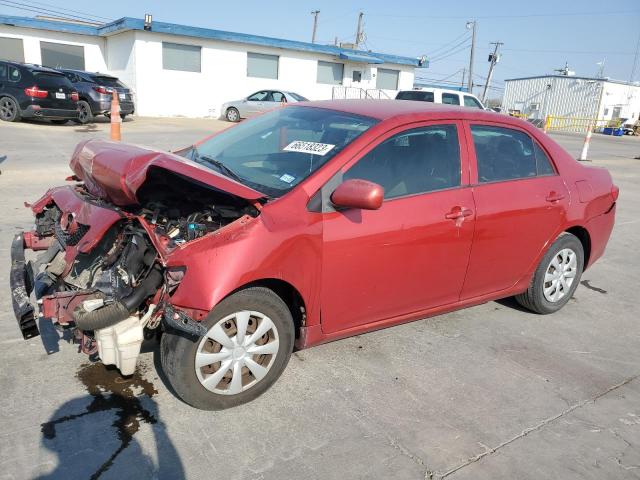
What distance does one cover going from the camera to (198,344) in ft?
9.40

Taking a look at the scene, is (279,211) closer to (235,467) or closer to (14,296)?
(235,467)

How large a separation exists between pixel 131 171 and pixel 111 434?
1387 mm

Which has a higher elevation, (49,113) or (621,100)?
(621,100)

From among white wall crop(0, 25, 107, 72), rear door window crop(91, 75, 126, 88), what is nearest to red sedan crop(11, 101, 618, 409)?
rear door window crop(91, 75, 126, 88)

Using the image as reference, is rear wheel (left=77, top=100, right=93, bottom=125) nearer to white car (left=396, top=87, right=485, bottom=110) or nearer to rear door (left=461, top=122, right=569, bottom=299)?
white car (left=396, top=87, right=485, bottom=110)

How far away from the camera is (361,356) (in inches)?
149

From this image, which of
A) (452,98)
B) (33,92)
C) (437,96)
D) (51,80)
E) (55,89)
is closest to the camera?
(33,92)

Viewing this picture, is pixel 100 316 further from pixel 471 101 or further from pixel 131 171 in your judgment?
pixel 471 101

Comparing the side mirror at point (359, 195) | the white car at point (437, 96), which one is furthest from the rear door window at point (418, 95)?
the side mirror at point (359, 195)

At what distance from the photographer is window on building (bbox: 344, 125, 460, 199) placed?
338 cm

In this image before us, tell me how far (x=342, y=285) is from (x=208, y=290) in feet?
2.87

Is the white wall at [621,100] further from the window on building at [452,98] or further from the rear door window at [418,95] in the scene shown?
the rear door window at [418,95]

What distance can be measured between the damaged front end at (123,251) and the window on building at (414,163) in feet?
2.76

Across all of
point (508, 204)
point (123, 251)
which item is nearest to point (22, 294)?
point (123, 251)
